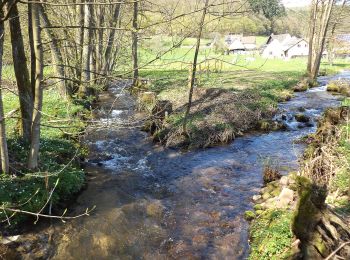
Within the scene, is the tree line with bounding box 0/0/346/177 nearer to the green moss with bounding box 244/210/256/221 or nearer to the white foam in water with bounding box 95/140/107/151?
the white foam in water with bounding box 95/140/107/151

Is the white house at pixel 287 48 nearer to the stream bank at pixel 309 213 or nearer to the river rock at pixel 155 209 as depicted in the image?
the stream bank at pixel 309 213

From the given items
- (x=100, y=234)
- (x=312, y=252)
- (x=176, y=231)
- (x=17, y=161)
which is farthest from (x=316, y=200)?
(x=17, y=161)

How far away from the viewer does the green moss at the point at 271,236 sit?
6.12 meters

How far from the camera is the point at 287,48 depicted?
268 ft

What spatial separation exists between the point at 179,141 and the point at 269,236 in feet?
26.0

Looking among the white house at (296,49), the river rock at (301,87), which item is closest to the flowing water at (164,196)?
the river rock at (301,87)

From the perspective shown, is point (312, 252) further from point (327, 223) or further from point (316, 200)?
point (316, 200)

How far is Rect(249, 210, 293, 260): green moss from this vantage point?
20.1ft

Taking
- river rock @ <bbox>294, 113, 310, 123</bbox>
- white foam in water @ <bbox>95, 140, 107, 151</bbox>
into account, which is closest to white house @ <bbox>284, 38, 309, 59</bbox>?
river rock @ <bbox>294, 113, 310, 123</bbox>

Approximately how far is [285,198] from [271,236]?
1.91m

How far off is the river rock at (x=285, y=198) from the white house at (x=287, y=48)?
75244 mm

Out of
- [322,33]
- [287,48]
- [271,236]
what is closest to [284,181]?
[271,236]

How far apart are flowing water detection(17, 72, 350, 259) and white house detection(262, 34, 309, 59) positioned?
70.9m

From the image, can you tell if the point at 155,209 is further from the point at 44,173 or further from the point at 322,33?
the point at 322,33
